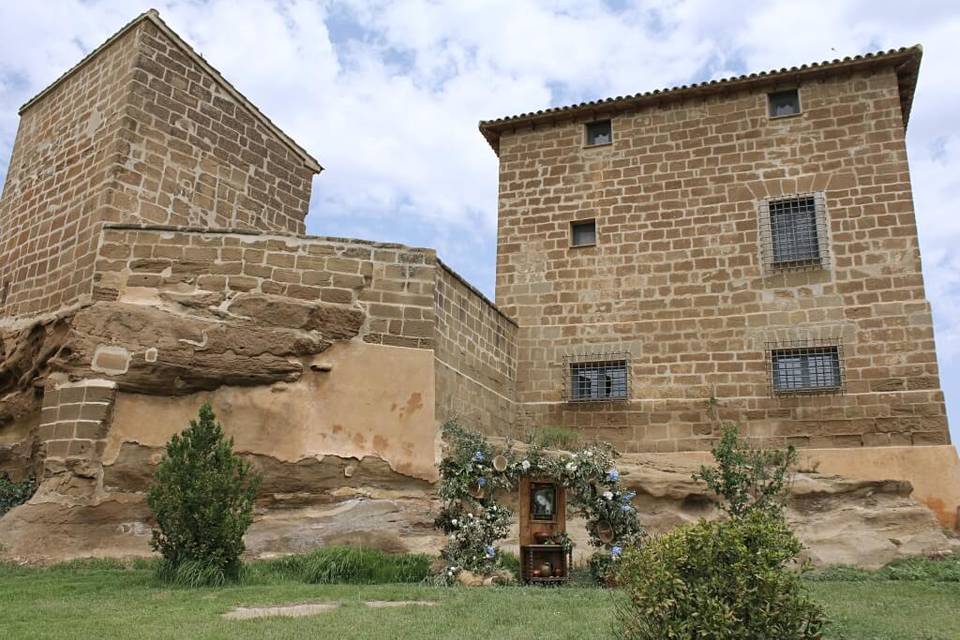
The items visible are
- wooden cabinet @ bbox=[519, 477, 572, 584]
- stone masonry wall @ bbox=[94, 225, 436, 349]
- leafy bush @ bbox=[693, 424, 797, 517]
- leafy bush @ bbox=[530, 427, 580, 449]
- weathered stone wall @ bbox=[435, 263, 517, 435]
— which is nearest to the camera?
wooden cabinet @ bbox=[519, 477, 572, 584]

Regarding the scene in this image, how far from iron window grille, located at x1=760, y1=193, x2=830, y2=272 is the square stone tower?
8598 millimetres

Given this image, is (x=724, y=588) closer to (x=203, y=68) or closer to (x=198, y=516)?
(x=198, y=516)

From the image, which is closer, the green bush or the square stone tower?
the green bush

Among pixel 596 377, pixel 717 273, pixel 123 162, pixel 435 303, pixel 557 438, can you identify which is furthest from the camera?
pixel 596 377

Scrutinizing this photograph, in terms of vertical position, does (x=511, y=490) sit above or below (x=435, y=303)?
below

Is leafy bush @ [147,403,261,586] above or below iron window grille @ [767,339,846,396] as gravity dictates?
below

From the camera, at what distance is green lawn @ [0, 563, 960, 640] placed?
5.74m

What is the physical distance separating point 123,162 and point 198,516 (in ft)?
21.4

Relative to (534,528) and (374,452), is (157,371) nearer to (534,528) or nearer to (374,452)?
(374,452)

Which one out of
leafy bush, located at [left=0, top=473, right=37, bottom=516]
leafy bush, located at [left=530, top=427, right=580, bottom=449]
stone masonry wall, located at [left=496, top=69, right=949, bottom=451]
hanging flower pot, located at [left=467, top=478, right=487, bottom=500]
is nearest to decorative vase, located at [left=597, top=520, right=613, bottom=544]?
hanging flower pot, located at [left=467, top=478, right=487, bottom=500]

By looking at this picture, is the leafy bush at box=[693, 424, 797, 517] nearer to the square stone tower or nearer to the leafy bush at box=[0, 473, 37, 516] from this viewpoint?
the leafy bush at box=[0, 473, 37, 516]

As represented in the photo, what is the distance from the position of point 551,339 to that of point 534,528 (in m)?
6.51

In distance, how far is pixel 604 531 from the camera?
30.3 feet

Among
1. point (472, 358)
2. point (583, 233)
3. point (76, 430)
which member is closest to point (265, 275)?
point (76, 430)
